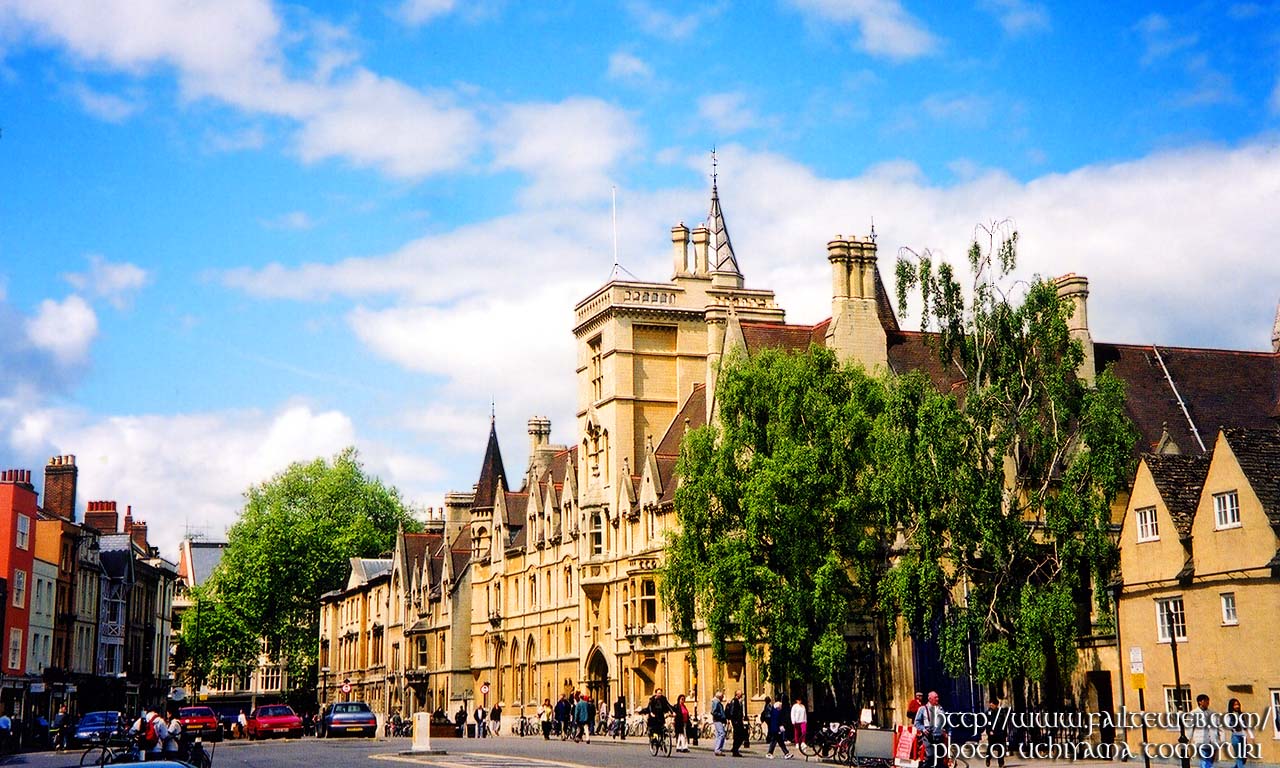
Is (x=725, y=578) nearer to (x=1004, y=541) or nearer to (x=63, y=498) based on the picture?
(x=1004, y=541)

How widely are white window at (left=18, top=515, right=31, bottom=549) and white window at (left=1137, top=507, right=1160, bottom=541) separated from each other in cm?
5146

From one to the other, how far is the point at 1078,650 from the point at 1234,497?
7958mm

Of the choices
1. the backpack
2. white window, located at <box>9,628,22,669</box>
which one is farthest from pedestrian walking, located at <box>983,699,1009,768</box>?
white window, located at <box>9,628,22,669</box>

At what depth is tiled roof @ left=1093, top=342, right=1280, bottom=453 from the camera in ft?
180

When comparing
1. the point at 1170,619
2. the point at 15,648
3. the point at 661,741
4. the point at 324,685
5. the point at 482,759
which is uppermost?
the point at 15,648

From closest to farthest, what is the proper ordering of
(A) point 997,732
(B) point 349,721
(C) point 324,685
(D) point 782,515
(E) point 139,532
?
(A) point 997,732, (D) point 782,515, (B) point 349,721, (E) point 139,532, (C) point 324,685

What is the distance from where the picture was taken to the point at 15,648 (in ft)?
229

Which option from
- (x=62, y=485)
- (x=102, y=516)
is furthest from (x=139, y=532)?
(x=62, y=485)

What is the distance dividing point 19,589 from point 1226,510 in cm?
5573

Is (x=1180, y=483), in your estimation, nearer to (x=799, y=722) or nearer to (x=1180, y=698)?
(x=1180, y=698)

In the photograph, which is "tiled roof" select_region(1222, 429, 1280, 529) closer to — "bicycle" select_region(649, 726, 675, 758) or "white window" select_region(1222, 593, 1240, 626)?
"white window" select_region(1222, 593, 1240, 626)

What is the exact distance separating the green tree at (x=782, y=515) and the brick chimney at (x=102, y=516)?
6755cm

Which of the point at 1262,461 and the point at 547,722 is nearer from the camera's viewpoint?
the point at 1262,461

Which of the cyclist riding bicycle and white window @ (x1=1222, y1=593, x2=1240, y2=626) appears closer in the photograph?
white window @ (x1=1222, y1=593, x2=1240, y2=626)
